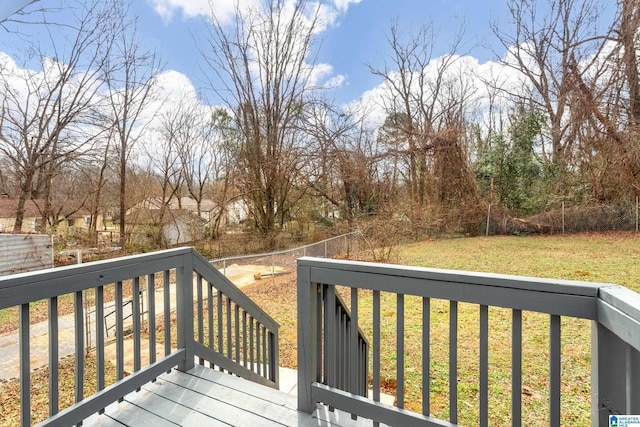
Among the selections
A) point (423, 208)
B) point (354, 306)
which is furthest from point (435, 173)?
point (354, 306)

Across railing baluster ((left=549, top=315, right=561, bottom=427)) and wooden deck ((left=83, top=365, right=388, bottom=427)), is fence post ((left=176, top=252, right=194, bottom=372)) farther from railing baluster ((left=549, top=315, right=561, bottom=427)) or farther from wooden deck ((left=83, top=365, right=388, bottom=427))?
railing baluster ((left=549, top=315, right=561, bottom=427))

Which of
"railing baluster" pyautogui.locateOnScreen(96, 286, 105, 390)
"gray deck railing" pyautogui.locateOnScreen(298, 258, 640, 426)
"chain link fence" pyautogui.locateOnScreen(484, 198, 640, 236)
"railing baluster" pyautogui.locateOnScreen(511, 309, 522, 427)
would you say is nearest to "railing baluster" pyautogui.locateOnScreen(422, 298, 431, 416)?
"gray deck railing" pyautogui.locateOnScreen(298, 258, 640, 426)

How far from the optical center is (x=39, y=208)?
6.55 metres

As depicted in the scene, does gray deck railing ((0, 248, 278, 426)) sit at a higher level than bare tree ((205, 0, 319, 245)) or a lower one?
lower

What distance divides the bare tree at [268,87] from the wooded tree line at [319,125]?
5cm

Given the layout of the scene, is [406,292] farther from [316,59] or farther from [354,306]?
[316,59]

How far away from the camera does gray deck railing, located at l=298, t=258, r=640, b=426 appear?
81 cm

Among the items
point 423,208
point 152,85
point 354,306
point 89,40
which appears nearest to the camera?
point 354,306

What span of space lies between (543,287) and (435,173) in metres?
9.68

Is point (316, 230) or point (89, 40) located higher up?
point (89, 40)

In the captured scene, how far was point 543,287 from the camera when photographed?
3.07 ft

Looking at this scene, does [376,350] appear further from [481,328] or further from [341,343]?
[481,328]

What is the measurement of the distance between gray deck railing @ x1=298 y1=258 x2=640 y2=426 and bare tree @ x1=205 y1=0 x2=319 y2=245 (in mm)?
8344

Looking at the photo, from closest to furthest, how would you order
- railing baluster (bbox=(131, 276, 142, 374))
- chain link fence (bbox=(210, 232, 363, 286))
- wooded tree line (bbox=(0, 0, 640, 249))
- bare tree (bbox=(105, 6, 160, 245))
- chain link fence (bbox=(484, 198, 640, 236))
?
railing baluster (bbox=(131, 276, 142, 374)), wooded tree line (bbox=(0, 0, 640, 249)), chain link fence (bbox=(210, 232, 363, 286)), bare tree (bbox=(105, 6, 160, 245)), chain link fence (bbox=(484, 198, 640, 236))
